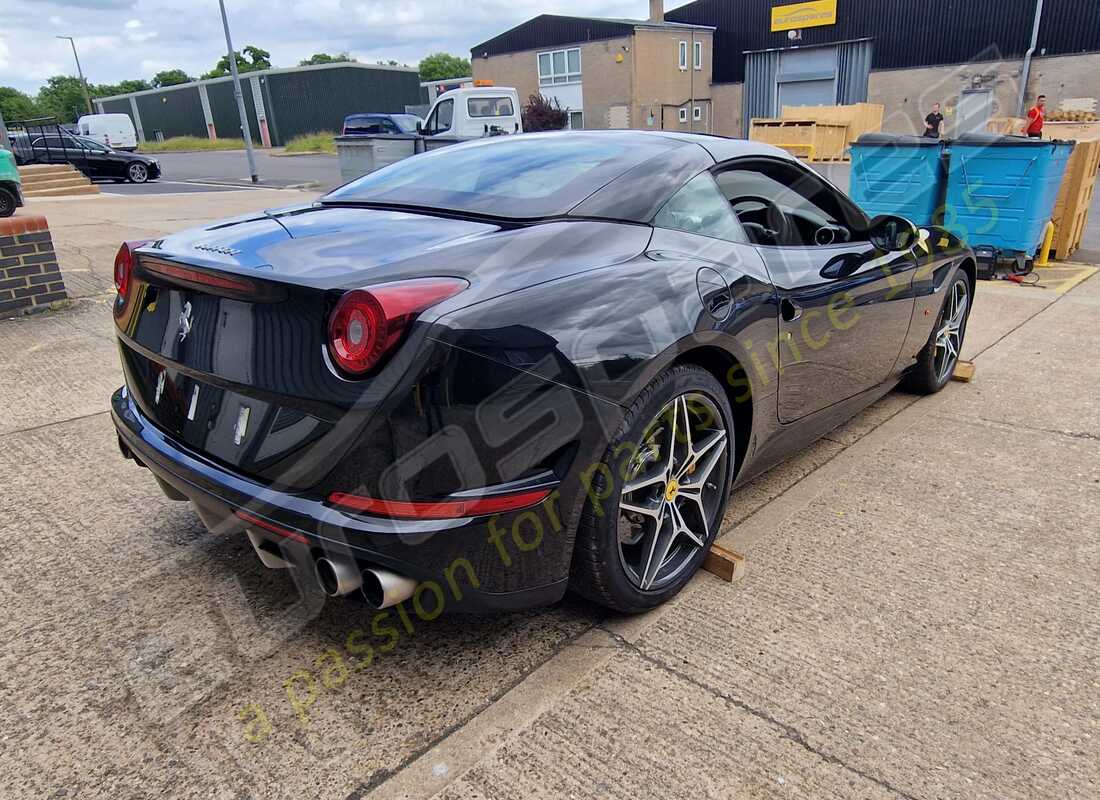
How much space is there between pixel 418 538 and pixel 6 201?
45.5 ft

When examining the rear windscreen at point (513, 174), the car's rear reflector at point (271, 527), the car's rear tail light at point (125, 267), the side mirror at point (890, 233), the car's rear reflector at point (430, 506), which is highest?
the rear windscreen at point (513, 174)

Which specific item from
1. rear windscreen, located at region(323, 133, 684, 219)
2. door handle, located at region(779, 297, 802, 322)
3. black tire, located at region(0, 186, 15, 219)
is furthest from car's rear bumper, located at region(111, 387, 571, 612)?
black tire, located at region(0, 186, 15, 219)

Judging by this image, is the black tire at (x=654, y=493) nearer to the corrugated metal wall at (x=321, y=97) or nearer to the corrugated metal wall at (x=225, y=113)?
the corrugated metal wall at (x=321, y=97)

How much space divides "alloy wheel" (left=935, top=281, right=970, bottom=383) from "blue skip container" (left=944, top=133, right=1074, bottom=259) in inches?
160

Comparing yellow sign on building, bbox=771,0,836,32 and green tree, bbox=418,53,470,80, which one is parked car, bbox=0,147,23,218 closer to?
yellow sign on building, bbox=771,0,836,32

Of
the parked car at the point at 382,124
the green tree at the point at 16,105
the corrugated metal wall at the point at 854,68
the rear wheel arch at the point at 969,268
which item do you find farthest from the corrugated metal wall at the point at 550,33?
the green tree at the point at 16,105

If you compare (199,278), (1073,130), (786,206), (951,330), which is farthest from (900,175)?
(1073,130)

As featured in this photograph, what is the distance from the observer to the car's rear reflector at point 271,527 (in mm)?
1972

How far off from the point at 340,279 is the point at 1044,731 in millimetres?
2108

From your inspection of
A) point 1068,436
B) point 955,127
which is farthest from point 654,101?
point 1068,436

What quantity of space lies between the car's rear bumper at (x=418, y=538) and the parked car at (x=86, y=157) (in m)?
25.5

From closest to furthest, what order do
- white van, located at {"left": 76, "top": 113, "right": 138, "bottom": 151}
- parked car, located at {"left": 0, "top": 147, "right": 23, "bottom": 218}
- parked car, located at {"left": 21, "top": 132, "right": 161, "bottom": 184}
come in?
parked car, located at {"left": 0, "top": 147, "right": 23, "bottom": 218} → parked car, located at {"left": 21, "top": 132, "right": 161, "bottom": 184} → white van, located at {"left": 76, "top": 113, "right": 138, "bottom": 151}

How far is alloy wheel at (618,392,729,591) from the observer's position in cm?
238

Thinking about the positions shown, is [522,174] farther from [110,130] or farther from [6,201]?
[110,130]
